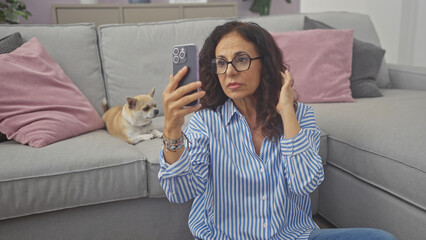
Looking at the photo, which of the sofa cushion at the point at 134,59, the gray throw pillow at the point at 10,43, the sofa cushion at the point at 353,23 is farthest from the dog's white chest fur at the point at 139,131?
the sofa cushion at the point at 353,23

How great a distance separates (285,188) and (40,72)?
1.23 m

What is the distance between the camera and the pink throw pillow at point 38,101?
4.91 feet

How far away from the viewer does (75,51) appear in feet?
6.33

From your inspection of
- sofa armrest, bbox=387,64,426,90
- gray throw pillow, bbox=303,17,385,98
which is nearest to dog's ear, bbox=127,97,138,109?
gray throw pillow, bbox=303,17,385,98

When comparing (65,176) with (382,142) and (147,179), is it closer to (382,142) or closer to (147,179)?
(147,179)

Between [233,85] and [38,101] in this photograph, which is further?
[38,101]

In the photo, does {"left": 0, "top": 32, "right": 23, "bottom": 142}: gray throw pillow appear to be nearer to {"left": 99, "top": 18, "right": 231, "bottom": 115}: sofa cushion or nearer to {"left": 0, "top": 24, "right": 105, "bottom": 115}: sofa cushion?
{"left": 0, "top": 24, "right": 105, "bottom": 115}: sofa cushion

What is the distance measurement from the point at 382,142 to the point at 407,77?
1169 millimetres

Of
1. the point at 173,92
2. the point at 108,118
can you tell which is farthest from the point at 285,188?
the point at 108,118

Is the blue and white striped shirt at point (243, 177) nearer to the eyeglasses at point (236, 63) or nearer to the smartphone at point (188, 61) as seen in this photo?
the eyeglasses at point (236, 63)

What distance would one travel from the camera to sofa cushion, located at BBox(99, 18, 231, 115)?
78.0 inches

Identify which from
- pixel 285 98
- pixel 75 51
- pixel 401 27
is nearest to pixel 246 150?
pixel 285 98

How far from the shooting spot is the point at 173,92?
0.77 metres

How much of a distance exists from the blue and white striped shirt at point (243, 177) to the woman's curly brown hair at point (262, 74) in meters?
0.04
